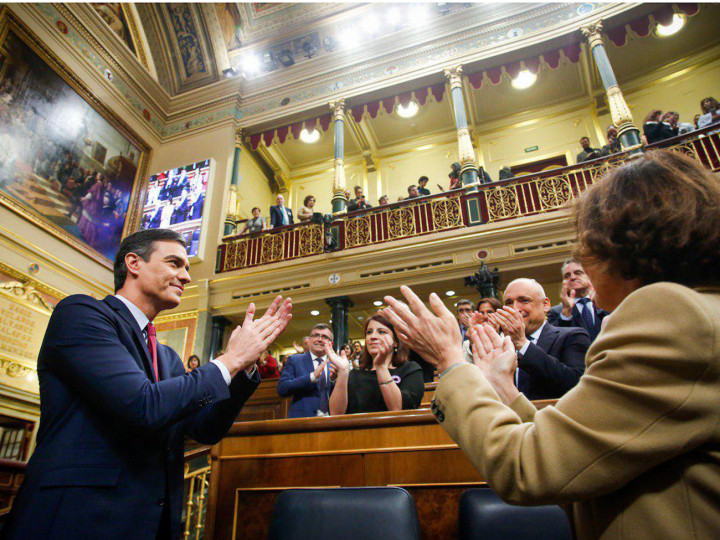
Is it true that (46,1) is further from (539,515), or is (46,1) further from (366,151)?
(539,515)

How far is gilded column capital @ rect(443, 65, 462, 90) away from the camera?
824cm

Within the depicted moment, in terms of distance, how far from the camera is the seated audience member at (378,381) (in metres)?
2.18

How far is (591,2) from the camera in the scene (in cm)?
775

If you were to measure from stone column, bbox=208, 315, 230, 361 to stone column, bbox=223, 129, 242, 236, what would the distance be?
65.8 inches

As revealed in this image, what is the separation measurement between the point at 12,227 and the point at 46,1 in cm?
377

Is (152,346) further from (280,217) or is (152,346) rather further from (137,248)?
(280,217)

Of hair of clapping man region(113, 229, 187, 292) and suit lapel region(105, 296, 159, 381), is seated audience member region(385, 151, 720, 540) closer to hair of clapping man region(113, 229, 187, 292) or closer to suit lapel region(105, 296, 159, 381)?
suit lapel region(105, 296, 159, 381)

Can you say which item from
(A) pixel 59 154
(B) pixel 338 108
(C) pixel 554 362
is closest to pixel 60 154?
(A) pixel 59 154

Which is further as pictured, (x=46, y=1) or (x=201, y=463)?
(x=46, y=1)

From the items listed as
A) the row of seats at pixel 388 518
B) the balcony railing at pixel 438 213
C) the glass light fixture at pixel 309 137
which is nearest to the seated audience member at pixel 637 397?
the row of seats at pixel 388 518

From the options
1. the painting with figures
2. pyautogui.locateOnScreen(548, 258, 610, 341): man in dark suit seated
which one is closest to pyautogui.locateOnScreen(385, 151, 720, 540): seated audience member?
pyautogui.locateOnScreen(548, 258, 610, 341): man in dark suit seated

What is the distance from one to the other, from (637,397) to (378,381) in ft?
5.35

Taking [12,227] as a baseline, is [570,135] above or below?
above

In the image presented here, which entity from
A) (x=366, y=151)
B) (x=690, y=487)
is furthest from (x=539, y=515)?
(x=366, y=151)
